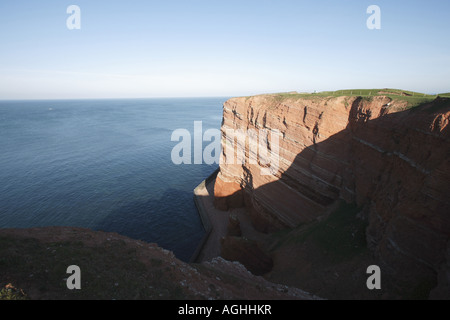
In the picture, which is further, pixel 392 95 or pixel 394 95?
pixel 392 95

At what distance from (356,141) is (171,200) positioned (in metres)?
30.8

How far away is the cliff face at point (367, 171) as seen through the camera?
11352mm

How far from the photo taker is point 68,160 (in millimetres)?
53812

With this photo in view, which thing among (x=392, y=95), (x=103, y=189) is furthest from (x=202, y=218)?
(x=392, y=95)

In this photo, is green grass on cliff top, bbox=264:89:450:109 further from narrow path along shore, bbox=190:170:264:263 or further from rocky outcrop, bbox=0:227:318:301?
narrow path along shore, bbox=190:170:264:263

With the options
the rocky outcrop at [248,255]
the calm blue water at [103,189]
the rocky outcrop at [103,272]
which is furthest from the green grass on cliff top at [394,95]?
the calm blue water at [103,189]

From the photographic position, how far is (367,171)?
17.1 meters

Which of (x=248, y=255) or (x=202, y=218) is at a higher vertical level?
(x=248, y=255)

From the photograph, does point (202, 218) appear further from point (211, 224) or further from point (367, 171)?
point (367, 171)

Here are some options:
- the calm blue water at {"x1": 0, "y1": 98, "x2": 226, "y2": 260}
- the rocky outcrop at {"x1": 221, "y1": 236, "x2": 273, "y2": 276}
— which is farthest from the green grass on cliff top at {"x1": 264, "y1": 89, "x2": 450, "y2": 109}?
the calm blue water at {"x1": 0, "y1": 98, "x2": 226, "y2": 260}

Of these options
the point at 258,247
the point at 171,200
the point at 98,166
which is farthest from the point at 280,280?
the point at 98,166

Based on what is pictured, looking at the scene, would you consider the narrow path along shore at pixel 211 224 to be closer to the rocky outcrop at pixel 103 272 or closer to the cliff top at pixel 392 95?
the rocky outcrop at pixel 103 272

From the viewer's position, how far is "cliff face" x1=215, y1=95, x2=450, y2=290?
1135 cm

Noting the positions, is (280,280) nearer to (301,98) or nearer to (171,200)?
(301,98)
